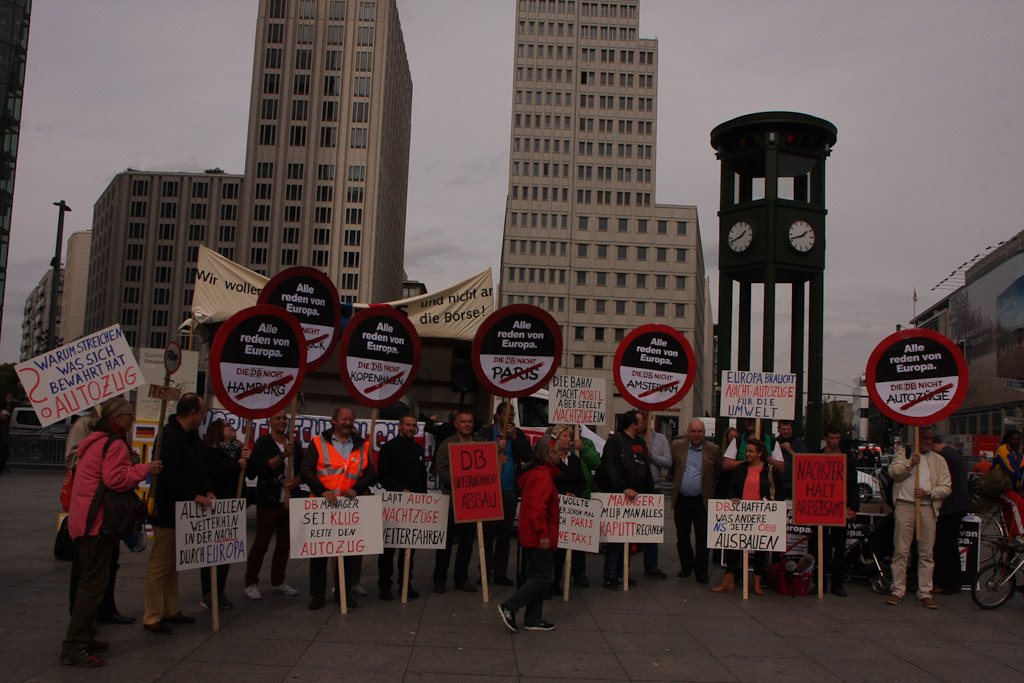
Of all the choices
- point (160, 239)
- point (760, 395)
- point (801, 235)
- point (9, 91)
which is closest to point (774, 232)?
point (801, 235)

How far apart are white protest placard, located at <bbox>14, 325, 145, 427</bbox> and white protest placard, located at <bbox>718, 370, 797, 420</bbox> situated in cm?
734

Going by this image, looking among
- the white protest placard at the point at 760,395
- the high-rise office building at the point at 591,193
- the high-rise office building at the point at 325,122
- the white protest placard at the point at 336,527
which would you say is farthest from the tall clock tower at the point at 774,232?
the high-rise office building at the point at 325,122

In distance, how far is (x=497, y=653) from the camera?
270 inches

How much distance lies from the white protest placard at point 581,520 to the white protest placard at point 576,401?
171 centimetres

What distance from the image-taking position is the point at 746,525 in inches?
381

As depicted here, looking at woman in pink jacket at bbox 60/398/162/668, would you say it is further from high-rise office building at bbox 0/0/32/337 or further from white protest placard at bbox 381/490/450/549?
high-rise office building at bbox 0/0/32/337

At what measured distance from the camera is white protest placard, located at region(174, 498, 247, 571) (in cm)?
727

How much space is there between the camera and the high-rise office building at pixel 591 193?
104312 millimetres

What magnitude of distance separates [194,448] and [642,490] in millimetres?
5412

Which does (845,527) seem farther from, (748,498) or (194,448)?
(194,448)

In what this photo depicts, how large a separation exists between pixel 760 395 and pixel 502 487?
3.84 metres

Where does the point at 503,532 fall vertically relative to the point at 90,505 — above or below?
below

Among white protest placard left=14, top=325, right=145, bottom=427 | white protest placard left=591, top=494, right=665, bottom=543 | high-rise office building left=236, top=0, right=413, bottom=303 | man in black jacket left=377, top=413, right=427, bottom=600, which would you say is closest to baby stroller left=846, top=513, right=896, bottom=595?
white protest placard left=591, top=494, right=665, bottom=543

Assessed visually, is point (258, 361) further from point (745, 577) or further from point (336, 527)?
point (745, 577)
